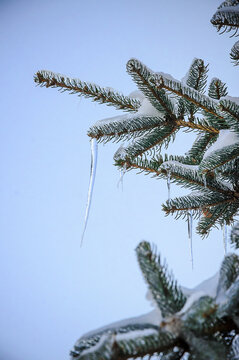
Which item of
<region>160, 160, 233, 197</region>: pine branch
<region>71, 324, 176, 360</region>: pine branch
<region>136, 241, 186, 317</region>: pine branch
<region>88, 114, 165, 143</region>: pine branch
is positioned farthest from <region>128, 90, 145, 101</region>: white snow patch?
<region>71, 324, 176, 360</region>: pine branch

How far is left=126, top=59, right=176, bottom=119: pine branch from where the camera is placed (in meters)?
1.27

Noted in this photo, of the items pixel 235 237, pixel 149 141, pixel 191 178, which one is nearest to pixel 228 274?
pixel 235 237

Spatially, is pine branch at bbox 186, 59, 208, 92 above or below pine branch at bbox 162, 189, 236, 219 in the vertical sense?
above

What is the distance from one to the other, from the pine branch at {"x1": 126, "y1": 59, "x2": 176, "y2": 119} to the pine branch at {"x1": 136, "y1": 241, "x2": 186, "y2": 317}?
949 mm

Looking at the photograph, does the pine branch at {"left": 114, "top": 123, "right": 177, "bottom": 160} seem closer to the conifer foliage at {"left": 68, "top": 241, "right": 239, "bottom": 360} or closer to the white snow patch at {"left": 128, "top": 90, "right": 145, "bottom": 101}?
the white snow patch at {"left": 128, "top": 90, "right": 145, "bottom": 101}

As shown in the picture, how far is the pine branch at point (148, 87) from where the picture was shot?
4.16 ft

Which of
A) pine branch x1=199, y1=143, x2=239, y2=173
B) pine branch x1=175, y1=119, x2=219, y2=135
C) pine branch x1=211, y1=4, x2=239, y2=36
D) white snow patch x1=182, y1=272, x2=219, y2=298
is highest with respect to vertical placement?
pine branch x1=211, y1=4, x2=239, y2=36

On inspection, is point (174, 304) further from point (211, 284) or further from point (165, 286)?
point (211, 284)

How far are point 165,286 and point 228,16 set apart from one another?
1.30m

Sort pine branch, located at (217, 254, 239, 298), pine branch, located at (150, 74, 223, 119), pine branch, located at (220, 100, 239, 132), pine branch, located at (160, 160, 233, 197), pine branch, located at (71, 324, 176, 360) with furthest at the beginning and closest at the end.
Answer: pine branch, located at (160, 160, 233, 197), pine branch, located at (150, 74, 223, 119), pine branch, located at (220, 100, 239, 132), pine branch, located at (217, 254, 239, 298), pine branch, located at (71, 324, 176, 360)

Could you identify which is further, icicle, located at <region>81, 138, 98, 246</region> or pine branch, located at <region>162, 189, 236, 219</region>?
icicle, located at <region>81, 138, 98, 246</region>

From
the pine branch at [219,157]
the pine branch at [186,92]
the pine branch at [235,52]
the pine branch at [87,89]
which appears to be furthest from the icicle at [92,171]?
the pine branch at [235,52]

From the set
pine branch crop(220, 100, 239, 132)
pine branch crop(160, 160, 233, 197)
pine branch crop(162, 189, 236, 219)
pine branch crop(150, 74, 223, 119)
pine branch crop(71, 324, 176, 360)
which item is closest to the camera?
pine branch crop(71, 324, 176, 360)

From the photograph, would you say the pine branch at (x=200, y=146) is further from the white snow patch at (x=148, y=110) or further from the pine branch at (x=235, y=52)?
the pine branch at (x=235, y=52)
